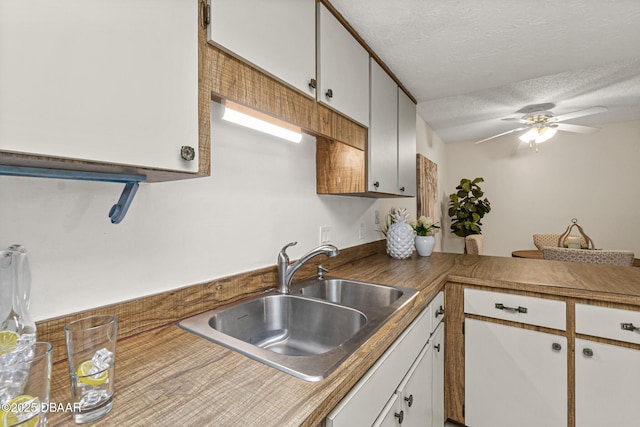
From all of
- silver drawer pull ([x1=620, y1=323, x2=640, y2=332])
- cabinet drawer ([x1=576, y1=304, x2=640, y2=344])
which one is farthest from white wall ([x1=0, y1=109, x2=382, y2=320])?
silver drawer pull ([x1=620, y1=323, x2=640, y2=332])

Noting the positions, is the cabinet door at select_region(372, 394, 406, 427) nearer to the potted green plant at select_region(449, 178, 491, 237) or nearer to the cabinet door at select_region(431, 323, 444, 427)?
the cabinet door at select_region(431, 323, 444, 427)

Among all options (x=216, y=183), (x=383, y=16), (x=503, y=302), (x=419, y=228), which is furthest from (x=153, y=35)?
(x=419, y=228)

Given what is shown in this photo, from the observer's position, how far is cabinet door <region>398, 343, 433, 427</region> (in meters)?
1.05

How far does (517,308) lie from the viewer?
1498 mm

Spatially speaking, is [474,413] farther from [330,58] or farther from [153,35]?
[153,35]

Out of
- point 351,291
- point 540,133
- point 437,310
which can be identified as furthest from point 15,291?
point 540,133

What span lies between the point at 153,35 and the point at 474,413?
7.02 ft

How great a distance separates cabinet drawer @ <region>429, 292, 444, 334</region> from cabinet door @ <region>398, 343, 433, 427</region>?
0.12m

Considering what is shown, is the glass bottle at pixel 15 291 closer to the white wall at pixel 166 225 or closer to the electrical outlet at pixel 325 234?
the white wall at pixel 166 225

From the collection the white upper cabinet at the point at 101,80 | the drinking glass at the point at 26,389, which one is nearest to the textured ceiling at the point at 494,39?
the white upper cabinet at the point at 101,80

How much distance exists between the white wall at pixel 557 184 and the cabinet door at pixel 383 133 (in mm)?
3558

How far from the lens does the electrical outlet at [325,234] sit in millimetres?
1679

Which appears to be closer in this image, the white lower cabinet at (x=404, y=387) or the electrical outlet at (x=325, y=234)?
the white lower cabinet at (x=404, y=387)

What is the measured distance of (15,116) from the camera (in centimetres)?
45
